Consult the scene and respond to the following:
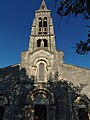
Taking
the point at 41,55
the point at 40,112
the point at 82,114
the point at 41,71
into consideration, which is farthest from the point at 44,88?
the point at 82,114

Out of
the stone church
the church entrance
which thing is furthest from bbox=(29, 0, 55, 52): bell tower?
the church entrance

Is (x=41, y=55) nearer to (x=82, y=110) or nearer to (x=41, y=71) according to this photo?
(x=41, y=71)

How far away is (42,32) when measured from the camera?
24.6 meters

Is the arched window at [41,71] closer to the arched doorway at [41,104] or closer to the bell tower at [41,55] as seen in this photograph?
the bell tower at [41,55]

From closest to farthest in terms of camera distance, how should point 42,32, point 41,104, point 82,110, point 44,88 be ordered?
point 82,110 → point 41,104 → point 44,88 → point 42,32

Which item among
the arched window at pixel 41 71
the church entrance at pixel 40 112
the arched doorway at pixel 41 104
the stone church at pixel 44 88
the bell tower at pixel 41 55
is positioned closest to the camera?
the stone church at pixel 44 88

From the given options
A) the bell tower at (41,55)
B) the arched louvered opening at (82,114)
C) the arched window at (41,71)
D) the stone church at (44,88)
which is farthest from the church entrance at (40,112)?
the arched louvered opening at (82,114)

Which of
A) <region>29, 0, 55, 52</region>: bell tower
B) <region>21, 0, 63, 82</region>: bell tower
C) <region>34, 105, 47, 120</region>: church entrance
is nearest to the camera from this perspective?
<region>34, 105, 47, 120</region>: church entrance

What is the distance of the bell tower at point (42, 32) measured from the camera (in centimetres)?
2266

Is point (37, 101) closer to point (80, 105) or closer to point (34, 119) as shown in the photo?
point (34, 119)

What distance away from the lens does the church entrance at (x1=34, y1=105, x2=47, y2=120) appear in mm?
17953

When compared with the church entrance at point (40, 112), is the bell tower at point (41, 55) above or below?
above

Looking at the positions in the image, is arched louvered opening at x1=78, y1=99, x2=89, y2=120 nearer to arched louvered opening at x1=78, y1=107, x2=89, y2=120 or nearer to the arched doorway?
arched louvered opening at x1=78, y1=107, x2=89, y2=120

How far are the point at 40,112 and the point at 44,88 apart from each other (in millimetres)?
2515
